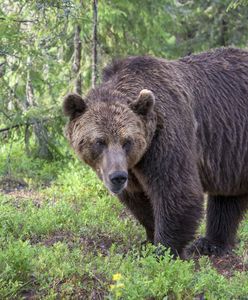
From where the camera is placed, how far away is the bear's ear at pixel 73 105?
5832 mm

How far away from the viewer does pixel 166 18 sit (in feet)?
41.8

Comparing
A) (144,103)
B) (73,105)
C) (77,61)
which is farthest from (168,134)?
(77,61)

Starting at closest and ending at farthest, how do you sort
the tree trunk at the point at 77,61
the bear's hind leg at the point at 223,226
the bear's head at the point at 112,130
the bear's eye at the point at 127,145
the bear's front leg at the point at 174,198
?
the bear's head at the point at 112,130 → the bear's eye at the point at 127,145 → the bear's front leg at the point at 174,198 → the bear's hind leg at the point at 223,226 → the tree trunk at the point at 77,61

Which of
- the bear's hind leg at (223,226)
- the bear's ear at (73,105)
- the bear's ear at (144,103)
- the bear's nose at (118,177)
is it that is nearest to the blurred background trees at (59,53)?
the bear's ear at (73,105)

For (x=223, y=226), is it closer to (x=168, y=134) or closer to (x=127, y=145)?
(x=168, y=134)

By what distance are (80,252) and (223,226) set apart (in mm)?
2130

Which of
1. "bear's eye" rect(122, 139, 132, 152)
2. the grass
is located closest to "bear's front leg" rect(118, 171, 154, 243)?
the grass

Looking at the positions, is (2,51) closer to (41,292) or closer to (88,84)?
(41,292)

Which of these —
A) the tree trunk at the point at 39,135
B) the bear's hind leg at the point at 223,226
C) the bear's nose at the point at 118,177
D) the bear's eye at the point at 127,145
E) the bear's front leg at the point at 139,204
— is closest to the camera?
the bear's nose at the point at 118,177

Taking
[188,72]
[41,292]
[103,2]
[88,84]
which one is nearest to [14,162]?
[88,84]

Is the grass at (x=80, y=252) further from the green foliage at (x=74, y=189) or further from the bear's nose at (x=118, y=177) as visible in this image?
the bear's nose at (x=118, y=177)

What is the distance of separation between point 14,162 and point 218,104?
4963 mm

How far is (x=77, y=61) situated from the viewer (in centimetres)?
1130

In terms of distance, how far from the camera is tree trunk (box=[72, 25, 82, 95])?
1083 cm
